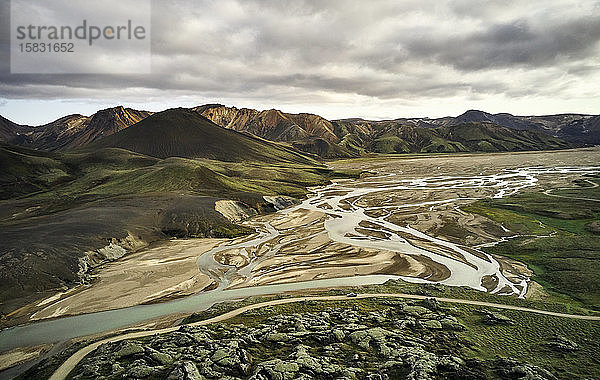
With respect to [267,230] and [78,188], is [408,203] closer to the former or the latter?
[267,230]

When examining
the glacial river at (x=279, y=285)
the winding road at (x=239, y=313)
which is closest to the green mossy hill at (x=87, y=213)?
the glacial river at (x=279, y=285)

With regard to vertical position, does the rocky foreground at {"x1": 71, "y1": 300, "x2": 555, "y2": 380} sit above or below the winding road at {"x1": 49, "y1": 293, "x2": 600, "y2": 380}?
above

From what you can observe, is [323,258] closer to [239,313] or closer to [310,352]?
[239,313]

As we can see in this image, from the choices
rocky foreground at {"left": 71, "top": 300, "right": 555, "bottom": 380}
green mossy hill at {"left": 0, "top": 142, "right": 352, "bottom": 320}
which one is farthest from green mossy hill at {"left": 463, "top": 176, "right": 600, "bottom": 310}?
green mossy hill at {"left": 0, "top": 142, "right": 352, "bottom": 320}

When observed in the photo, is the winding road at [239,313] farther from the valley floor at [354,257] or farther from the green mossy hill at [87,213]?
the green mossy hill at [87,213]

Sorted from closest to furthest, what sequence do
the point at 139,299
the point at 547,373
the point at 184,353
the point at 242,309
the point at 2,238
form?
the point at 547,373
the point at 184,353
the point at 242,309
the point at 139,299
the point at 2,238

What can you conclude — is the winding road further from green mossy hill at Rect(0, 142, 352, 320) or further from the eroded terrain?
green mossy hill at Rect(0, 142, 352, 320)

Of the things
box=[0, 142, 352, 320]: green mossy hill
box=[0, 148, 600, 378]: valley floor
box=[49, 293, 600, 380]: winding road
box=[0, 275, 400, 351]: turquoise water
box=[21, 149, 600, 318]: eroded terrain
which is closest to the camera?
box=[49, 293, 600, 380]: winding road

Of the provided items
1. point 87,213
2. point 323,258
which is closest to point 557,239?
point 323,258

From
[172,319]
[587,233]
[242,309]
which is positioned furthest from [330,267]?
[587,233]
